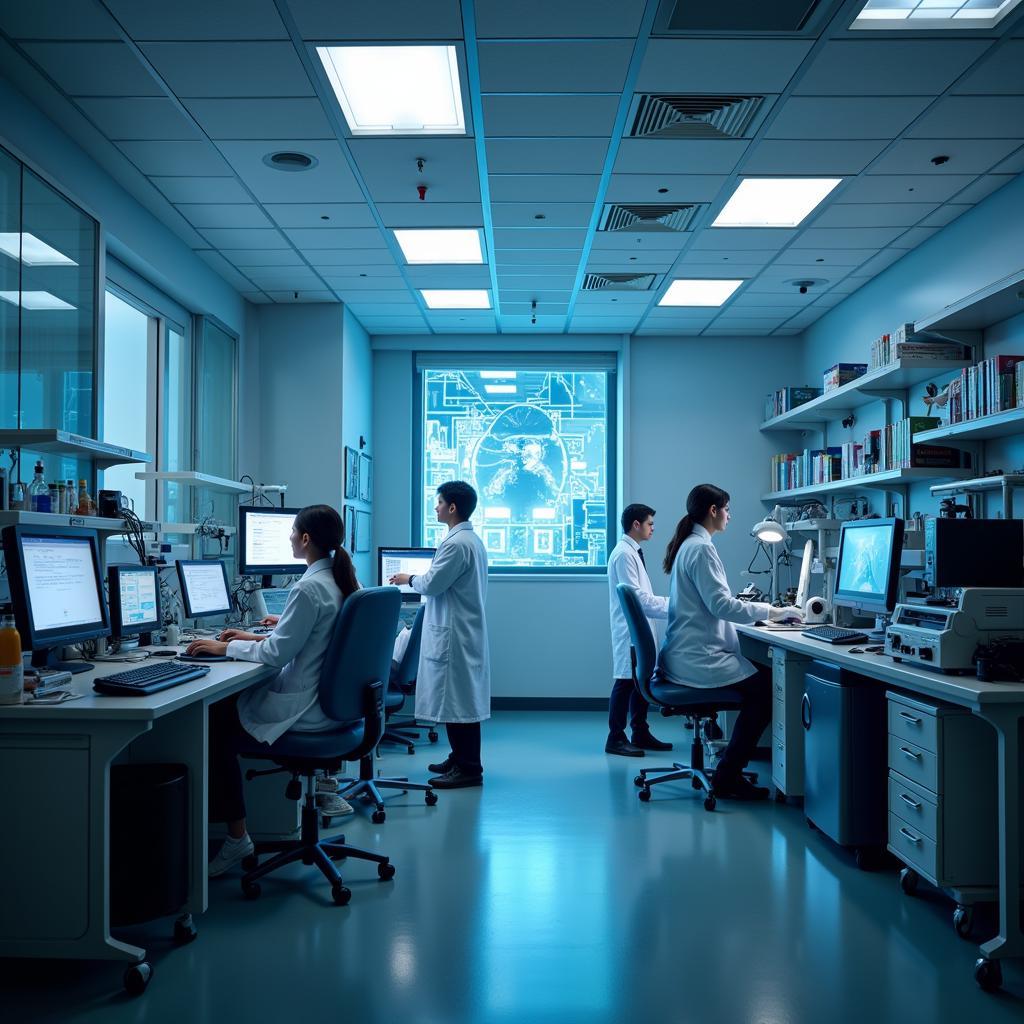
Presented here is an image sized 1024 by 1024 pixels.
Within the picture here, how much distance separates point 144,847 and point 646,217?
3.56 m

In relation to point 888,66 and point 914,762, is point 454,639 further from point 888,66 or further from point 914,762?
point 888,66

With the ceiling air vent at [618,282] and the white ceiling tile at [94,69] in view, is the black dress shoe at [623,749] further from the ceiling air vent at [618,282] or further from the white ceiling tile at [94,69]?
the white ceiling tile at [94,69]

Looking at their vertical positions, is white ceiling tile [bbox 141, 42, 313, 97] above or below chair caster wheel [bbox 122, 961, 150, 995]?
above

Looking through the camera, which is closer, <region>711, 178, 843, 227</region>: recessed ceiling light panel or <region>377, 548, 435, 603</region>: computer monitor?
<region>711, 178, 843, 227</region>: recessed ceiling light panel

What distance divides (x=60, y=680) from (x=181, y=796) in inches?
18.5

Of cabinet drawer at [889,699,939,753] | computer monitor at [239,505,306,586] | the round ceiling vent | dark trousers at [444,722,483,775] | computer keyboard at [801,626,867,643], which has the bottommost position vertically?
dark trousers at [444,722,483,775]

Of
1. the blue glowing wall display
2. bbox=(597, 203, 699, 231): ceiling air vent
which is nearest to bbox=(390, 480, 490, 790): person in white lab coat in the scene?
bbox=(597, 203, 699, 231): ceiling air vent

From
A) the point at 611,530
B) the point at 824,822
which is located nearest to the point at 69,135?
the point at 824,822

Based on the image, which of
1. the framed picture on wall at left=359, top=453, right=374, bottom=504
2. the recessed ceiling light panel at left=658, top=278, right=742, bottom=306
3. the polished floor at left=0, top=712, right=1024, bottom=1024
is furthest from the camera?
the framed picture on wall at left=359, top=453, right=374, bottom=504

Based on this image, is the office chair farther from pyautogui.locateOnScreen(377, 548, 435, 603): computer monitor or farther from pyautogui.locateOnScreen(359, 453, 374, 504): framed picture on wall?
pyautogui.locateOnScreen(359, 453, 374, 504): framed picture on wall

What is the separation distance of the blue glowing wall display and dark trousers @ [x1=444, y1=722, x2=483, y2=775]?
107 inches

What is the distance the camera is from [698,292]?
18.5 feet

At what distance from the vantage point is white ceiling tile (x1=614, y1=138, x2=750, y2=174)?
3521 mm

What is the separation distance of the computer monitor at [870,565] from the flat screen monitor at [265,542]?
8.46 feet
